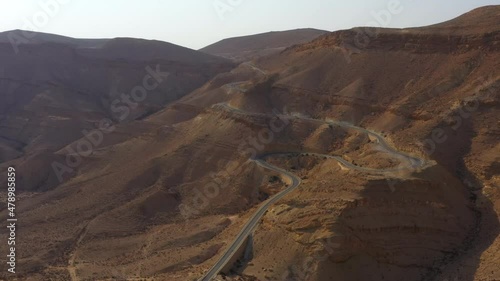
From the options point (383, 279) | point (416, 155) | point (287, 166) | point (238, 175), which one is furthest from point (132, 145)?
point (383, 279)

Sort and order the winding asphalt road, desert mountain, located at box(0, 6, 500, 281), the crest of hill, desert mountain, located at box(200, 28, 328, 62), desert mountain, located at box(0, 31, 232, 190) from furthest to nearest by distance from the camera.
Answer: desert mountain, located at box(200, 28, 328, 62) → the crest of hill → desert mountain, located at box(0, 31, 232, 190) → the winding asphalt road → desert mountain, located at box(0, 6, 500, 281)

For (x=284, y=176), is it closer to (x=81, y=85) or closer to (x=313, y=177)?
(x=313, y=177)

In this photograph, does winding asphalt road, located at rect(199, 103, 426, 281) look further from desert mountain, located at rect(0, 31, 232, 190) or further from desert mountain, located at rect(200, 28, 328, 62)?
desert mountain, located at rect(200, 28, 328, 62)

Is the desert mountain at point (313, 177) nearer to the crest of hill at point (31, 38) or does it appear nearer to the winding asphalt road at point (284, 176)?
the winding asphalt road at point (284, 176)

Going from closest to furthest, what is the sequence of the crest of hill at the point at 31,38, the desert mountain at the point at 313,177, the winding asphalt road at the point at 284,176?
1. the desert mountain at the point at 313,177
2. the winding asphalt road at the point at 284,176
3. the crest of hill at the point at 31,38

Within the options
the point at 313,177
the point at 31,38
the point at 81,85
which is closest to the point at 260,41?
the point at 31,38

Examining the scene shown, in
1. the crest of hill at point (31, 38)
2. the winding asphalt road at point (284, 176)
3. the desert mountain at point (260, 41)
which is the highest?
the crest of hill at point (31, 38)

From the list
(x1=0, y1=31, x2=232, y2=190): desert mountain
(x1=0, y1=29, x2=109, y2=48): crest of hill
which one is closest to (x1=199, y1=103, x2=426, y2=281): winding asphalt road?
(x1=0, y1=31, x2=232, y2=190): desert mountain

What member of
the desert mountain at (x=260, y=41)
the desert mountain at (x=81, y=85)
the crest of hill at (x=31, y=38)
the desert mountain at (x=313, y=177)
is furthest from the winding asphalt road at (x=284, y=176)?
the desert mountain at (x=260, y=41)

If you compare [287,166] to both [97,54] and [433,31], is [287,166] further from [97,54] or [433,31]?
[97,54]
